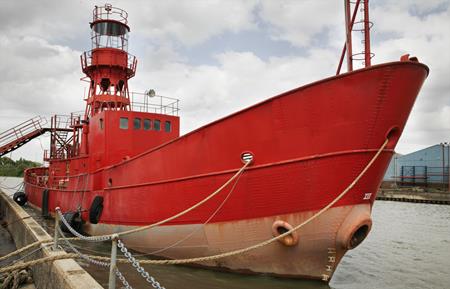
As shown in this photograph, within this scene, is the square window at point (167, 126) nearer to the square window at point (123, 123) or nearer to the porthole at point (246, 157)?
the square window at point (123, 123)

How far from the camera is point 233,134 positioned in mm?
6961

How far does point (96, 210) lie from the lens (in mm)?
10727

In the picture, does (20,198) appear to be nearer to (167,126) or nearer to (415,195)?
(167,126)

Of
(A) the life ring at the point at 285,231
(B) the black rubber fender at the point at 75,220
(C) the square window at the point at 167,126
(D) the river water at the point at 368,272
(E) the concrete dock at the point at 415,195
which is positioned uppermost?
(C) the square window at the point at 167,126

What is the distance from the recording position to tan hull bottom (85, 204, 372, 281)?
6312 mm

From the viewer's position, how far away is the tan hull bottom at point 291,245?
6312 millimetres

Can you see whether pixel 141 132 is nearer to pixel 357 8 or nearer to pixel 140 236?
pixel 140 236

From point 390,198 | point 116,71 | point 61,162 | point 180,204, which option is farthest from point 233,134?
point 390,198

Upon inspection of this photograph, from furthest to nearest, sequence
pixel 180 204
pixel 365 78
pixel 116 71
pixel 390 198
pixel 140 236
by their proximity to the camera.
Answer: pixel 390 198
pixel 116 71
pixel 140 236
pixel 180 204
pixel 365 78

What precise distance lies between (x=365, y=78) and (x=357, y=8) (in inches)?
72.3

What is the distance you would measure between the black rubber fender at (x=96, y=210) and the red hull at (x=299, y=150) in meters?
3.78

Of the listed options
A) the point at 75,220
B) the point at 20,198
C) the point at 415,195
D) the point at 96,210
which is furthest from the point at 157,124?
the point at 415,195

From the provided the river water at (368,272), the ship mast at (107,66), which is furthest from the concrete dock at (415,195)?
the ship mast at (107,66)

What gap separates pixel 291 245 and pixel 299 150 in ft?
5.43
